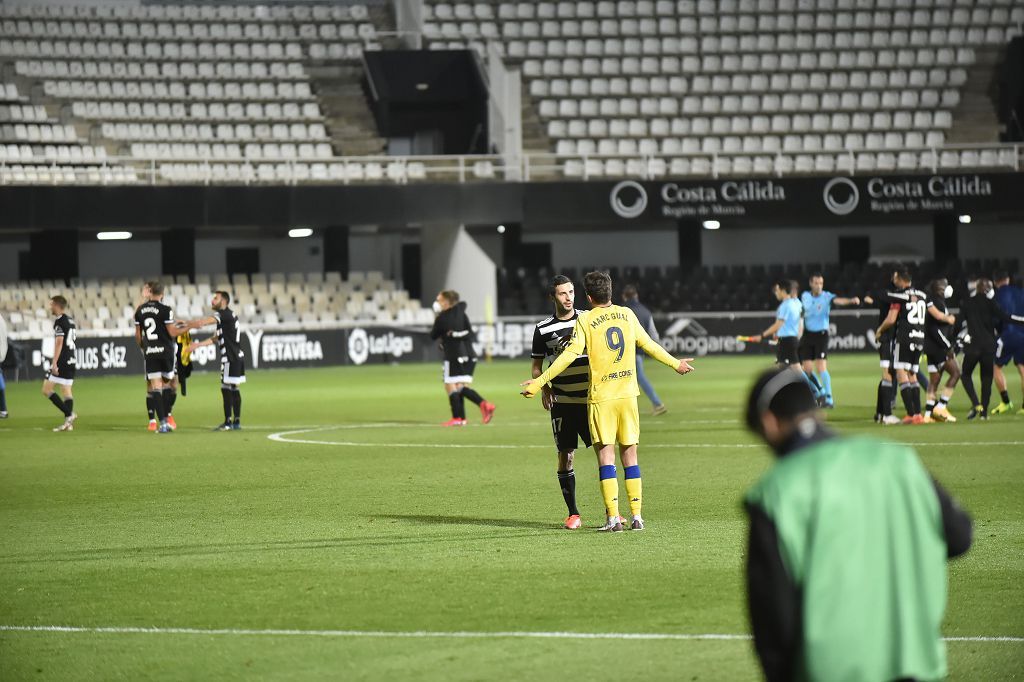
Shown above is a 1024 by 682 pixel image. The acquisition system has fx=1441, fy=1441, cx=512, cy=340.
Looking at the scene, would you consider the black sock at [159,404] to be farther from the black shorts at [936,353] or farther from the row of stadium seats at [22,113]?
the row of stadium seats at [22,113]

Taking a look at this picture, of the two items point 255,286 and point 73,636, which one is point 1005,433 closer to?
point 73,636

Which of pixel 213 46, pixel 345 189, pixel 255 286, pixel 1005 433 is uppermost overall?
pixel 213 46

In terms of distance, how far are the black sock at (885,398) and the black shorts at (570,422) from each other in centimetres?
974

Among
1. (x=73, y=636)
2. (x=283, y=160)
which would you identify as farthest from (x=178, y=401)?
(x=73, y=636)

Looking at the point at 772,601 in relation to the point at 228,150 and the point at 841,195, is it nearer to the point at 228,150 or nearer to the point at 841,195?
the point at 841,195

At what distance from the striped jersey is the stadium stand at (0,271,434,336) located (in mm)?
27169

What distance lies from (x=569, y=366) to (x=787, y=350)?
12.1 metres

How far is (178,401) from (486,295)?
17.2 metres

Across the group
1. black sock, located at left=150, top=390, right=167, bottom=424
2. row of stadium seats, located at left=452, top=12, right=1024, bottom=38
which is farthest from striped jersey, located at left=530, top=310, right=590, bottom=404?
row of stadium seats, located at left=452, top=12, right=1024, bottom=38

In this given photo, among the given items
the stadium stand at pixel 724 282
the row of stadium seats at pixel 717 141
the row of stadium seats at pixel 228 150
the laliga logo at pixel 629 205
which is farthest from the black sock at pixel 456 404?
the row of stadium seats at pixel 717 141

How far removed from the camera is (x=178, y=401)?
90.9ft

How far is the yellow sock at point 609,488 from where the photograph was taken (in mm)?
10641

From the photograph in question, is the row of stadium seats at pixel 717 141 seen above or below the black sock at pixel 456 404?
above

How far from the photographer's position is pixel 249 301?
41281mm
